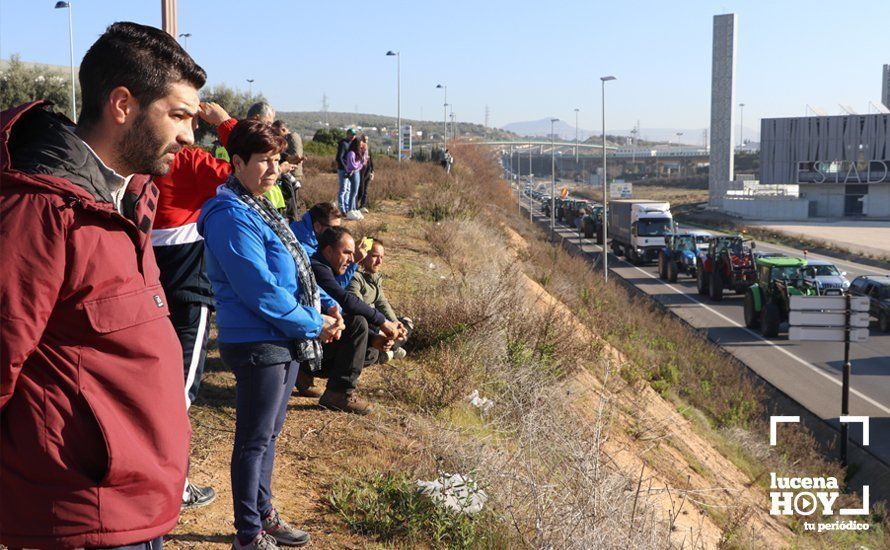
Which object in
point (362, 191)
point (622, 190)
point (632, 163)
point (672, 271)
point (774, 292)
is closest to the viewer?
point (362, 191)

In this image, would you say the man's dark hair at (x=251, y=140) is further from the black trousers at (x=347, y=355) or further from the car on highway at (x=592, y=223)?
the car on highway at (x=592, y=223)

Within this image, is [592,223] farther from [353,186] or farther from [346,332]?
[346,332]

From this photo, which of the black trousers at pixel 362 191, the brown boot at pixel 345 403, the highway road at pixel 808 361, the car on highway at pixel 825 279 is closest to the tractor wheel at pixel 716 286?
the highway road at pixel 808 361

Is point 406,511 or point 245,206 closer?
point 245,206

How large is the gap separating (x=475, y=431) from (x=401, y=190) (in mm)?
17908

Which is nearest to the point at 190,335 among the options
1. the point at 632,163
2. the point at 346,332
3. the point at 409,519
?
the point at 409,519

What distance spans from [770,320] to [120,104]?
24.6 meters

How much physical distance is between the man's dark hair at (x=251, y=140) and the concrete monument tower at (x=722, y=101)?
91786 mm

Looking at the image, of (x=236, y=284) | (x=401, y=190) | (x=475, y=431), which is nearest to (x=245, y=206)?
(x=236, y=284)

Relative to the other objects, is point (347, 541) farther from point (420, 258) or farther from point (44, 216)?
point (420, 258)

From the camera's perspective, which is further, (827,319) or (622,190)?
(622,190)

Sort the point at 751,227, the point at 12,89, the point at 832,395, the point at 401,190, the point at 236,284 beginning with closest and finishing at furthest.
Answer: the point at 236,284, the point at 832,395, the point at 401,190, the point at 12,89, the point at 751,227

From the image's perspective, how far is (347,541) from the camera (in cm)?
478

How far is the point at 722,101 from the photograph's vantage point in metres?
94.2
